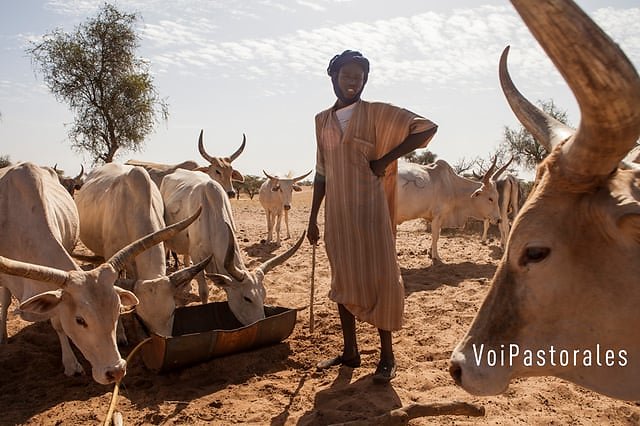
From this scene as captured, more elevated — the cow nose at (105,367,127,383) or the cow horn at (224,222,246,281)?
the cow horn at (224,222,246,281)

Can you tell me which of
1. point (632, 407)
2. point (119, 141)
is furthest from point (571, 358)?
point (119, 141)

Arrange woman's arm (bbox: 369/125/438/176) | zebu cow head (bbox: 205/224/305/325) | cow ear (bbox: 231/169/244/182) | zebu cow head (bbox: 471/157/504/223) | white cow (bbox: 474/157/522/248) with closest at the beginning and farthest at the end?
woman's arm (bbox: 369/125/438/176) < zebu cow head (bbox: 205/224/305/325) < zebu cow head (bbox: 471/157/504/223) < cow ear (bbox: 231/169/244/182) < white cow (bbox: 474/157/522/248)

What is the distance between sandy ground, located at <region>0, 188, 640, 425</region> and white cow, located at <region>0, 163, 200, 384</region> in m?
0.35

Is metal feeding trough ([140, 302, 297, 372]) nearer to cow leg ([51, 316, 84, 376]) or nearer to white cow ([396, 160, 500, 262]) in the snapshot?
cow leg ([51, 316, 84, 376])

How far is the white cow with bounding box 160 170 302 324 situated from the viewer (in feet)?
16.1

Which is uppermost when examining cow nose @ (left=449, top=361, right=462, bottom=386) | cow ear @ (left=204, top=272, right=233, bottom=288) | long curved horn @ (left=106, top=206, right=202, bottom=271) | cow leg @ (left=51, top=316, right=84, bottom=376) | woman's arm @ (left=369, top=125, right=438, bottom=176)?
woman's arm @ (left=369, top=125, right=438, bottom=176)

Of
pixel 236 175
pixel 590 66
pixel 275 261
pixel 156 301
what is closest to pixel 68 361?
pixel 156 301

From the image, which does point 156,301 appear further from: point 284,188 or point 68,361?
point 284,188

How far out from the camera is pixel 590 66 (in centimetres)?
121

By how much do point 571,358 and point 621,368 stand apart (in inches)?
5.4

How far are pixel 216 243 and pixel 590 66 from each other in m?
4.94

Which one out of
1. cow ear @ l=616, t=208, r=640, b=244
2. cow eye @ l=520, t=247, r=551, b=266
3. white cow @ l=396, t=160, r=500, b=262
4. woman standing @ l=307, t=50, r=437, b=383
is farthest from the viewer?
white cow @ l=396, t=160, r=500, b=262

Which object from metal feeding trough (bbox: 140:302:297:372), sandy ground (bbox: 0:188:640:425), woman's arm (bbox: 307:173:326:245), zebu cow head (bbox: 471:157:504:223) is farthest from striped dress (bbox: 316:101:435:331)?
zebu cow head (bbox: 471:157:504:223)

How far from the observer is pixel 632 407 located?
325 centimetres
